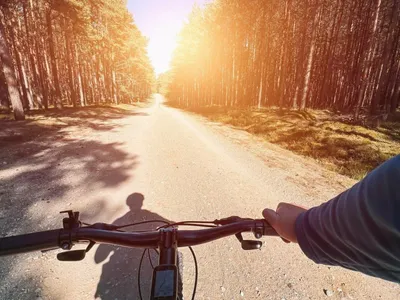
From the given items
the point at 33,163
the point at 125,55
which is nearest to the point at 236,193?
the point at 33,163

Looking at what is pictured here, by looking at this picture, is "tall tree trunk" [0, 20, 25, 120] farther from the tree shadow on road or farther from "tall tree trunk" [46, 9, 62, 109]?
"tall tree trunk" [46, 9, 62, 109]

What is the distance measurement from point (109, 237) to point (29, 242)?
0.47 meters

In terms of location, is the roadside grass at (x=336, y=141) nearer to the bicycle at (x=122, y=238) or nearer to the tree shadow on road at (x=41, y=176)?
the bicycle at (x=122, y=238)

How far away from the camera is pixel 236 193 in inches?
215

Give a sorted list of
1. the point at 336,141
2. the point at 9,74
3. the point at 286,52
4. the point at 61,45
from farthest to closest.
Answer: the point at 61,45
the point at 286,52
the point at 9,74
the point at 336,141

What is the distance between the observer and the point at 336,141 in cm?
975

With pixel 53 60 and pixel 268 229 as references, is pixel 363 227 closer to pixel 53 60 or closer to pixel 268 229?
pixel 268 229

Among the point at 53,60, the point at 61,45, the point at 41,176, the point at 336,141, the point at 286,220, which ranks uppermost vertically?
the point at 61,45

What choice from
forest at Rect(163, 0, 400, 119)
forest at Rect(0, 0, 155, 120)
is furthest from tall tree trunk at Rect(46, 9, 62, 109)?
forest at Rect(163, 0, 400, 119)

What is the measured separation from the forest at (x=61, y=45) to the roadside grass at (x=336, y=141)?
1643 cm

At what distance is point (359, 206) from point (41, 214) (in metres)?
5.33

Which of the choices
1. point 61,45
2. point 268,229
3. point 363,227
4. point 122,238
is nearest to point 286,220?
point 268,229

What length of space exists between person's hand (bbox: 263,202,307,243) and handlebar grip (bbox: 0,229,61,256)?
1491mm

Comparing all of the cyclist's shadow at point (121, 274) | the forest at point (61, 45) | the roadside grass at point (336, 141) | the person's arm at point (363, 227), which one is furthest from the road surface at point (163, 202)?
the forest at point (61, 45)
